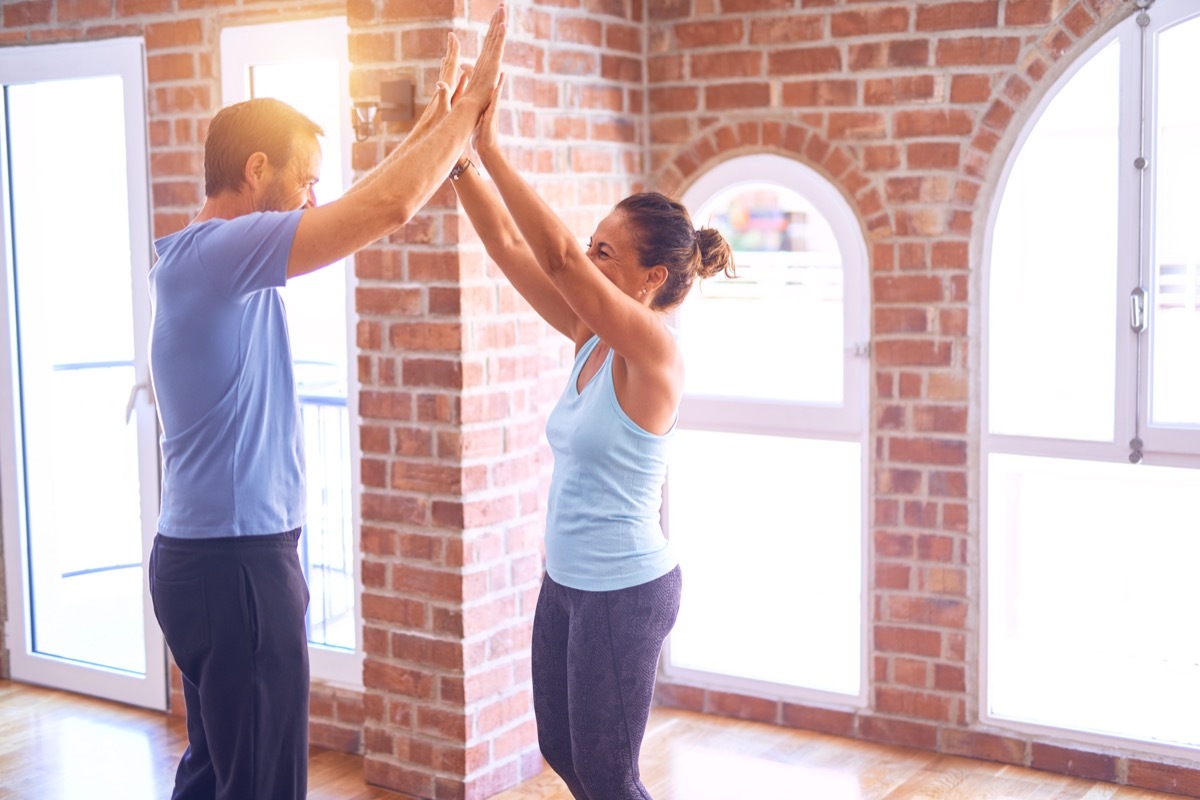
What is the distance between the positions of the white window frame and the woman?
139cm

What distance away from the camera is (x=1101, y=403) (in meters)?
3.55

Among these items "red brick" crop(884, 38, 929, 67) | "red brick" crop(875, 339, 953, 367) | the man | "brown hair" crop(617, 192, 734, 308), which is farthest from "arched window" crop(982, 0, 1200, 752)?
the man

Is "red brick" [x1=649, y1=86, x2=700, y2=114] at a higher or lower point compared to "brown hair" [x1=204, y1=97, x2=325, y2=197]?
higher

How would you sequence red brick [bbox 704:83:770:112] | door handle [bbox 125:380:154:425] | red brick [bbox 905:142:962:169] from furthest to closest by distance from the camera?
door handle [bbox 125:380:154:425] < red brick [bbox 704:83:770:112] < red brick [bbox 905:142:962:169]

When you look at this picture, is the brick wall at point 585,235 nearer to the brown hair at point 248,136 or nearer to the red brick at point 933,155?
the red brick at point 933,155

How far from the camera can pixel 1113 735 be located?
3566 mm

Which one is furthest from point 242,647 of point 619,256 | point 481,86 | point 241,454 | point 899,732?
point 899,732

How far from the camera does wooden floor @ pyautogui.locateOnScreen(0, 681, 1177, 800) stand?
354cm

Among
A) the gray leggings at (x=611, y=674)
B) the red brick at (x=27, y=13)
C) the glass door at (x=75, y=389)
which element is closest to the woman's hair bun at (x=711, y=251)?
the gray leggings at (x=611, y=674)

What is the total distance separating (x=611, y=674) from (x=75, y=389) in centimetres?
285

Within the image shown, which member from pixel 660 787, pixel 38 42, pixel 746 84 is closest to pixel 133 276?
pixel 38 42

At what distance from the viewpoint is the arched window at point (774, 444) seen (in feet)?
12.7

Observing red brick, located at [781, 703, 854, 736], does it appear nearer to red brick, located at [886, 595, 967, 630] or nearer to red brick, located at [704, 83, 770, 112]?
red brick, located at [886, 595, 967, 630]

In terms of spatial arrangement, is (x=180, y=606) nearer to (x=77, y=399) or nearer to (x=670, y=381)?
(x=670, y=381)
